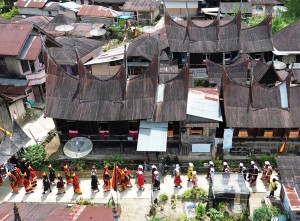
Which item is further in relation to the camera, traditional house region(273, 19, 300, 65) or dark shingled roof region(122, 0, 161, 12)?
dark shingled roof region(122, 0, 161, 12)

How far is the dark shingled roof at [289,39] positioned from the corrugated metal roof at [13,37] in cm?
2918

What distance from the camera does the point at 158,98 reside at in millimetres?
29875

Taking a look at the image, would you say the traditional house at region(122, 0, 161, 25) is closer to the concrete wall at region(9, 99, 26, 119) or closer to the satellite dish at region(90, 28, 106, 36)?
the satellite dish at region(90, 28, 106, 36)

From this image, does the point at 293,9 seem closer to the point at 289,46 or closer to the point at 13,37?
the point at 289,46

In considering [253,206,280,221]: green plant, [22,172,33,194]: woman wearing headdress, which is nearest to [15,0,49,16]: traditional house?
[22,172,33,194]: woman wearing headdress

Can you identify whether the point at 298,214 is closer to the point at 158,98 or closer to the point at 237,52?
the point at 158,98

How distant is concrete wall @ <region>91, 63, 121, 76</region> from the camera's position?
41.1m

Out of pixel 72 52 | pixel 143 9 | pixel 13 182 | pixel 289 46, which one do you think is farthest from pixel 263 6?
pixel 13 182

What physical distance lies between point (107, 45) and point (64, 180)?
29.7 meters

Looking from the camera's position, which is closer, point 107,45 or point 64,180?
point 64,180

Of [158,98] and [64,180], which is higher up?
[158,98]

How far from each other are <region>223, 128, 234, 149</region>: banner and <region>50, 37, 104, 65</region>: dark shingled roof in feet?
66.8

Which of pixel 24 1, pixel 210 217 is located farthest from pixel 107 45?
pixel 210 217

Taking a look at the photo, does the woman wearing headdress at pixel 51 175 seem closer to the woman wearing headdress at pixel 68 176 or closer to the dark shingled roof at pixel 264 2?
the woman wearing headdress at pixel 68 176
